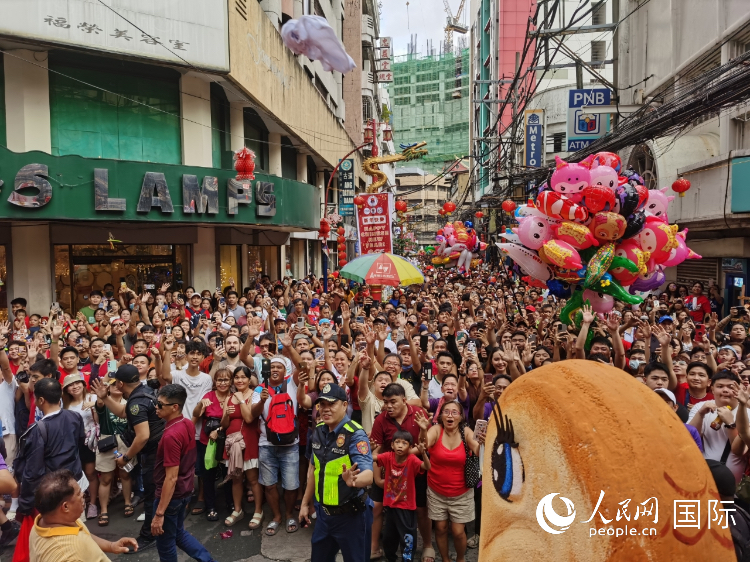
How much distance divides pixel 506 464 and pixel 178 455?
10.1 feet

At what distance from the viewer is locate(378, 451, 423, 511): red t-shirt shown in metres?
4.64

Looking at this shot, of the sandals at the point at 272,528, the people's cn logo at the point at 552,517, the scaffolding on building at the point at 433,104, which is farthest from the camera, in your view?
the scaffolding on building at the point at 433,104

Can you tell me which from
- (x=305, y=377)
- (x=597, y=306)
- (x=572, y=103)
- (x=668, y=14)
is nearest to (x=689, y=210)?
(x=572, y=103)

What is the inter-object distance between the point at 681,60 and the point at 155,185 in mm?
14428

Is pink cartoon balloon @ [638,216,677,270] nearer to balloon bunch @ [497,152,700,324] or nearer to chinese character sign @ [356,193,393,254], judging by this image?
balloon bunch @ [497,152,700,324]

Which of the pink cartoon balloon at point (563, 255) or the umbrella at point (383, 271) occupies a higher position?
the pink cartoon balloon at point (563, 255)

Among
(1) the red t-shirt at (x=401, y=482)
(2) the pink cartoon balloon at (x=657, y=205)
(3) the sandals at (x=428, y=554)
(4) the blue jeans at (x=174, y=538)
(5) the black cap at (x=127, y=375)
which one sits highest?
(2) the pink cartoon balloon at (x=657, y=205)

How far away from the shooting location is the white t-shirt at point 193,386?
6002mm

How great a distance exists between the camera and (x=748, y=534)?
119 inches

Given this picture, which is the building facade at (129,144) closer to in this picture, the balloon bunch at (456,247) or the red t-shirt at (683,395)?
the balloon bunch at (456,247)

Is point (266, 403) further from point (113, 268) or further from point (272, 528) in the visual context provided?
point (113, 268)

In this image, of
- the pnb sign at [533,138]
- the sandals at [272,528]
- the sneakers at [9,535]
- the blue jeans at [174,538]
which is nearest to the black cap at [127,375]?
the blue jeans at [174,538]

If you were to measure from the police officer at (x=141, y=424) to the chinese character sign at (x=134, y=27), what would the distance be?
8799 mm

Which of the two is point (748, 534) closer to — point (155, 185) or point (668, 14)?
point (155, 185)
